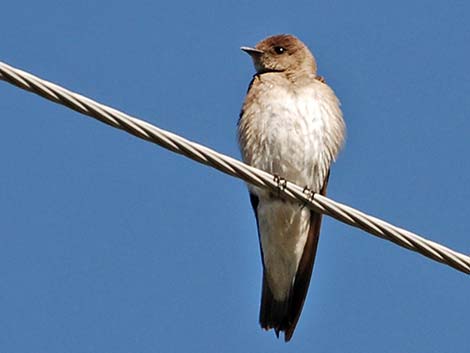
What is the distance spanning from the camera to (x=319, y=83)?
8742 millimetres

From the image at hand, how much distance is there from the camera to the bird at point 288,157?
8289 mm

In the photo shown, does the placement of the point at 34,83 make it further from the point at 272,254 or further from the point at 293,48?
the point at 293,48

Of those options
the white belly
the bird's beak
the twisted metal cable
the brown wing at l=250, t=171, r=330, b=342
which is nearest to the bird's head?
the bird's beak

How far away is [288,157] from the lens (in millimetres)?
8281

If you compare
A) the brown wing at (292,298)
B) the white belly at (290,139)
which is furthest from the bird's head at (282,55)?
the brown wing at (292,298)

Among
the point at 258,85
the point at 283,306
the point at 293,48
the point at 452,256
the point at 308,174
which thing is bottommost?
the point at 452,256

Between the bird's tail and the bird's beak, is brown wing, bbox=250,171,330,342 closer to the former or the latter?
the bird's tail

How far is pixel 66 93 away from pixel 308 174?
362cm

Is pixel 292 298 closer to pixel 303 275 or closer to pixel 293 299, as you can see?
pixel 293 299

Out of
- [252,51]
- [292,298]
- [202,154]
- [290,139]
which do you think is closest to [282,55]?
[252,51]

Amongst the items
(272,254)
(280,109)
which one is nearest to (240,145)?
(280,109)

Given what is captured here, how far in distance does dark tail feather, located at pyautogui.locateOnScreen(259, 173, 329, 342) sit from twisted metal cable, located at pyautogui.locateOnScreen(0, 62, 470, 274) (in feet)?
10.2

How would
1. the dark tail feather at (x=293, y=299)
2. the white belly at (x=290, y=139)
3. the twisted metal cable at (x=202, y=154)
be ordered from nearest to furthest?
the twisted metal cable at (x=202, y=154) → the white belly at (x=290, y=139) → the dark tail feather at (x=293, y=299)

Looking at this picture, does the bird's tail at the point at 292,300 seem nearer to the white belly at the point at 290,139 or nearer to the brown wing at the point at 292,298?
the brown wing at the point at 292,298
